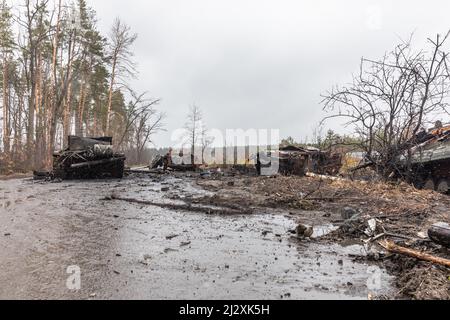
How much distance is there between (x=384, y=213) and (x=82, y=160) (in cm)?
1396

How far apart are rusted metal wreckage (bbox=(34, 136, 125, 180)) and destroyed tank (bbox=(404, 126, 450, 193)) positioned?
1325 cm

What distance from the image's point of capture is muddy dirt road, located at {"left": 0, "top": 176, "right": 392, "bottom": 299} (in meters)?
2.97

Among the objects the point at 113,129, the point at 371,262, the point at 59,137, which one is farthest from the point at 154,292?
the point at 113,129

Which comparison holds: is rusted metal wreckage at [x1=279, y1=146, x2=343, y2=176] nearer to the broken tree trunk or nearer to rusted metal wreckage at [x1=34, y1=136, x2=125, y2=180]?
rusted metal wreckage at [x1=34, y1=136, x2=125, y2=180]

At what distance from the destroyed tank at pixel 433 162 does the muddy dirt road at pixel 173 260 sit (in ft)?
19.3

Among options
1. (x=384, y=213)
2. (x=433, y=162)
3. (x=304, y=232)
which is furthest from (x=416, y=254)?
(x=433, y=162)

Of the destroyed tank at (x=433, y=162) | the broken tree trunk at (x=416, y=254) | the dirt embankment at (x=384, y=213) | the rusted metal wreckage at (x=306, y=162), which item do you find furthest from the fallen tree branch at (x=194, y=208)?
the rusted metal wreckage at (x=306, y=162)

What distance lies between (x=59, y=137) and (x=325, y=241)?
44.4 meters

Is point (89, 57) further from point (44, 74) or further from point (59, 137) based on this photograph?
point (59, 137)

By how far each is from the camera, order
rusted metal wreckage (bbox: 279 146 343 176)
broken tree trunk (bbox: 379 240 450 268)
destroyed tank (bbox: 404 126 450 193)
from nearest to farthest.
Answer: broken tree trunk (bbox: 379 240 450 268) < destroyed tank (bbox: 404 126 450 193) < rusted metal wreckage (bbox: 279 146 343 176)

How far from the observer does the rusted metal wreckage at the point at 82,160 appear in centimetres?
1534

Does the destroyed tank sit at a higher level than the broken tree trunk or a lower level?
higher

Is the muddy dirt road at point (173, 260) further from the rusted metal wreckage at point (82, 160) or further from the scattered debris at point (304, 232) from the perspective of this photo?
the rusted metal wreckage at point (82, 160)

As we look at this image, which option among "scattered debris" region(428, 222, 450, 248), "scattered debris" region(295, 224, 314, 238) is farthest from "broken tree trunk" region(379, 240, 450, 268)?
"scattered debris" region(295, 224, 314, 238)
